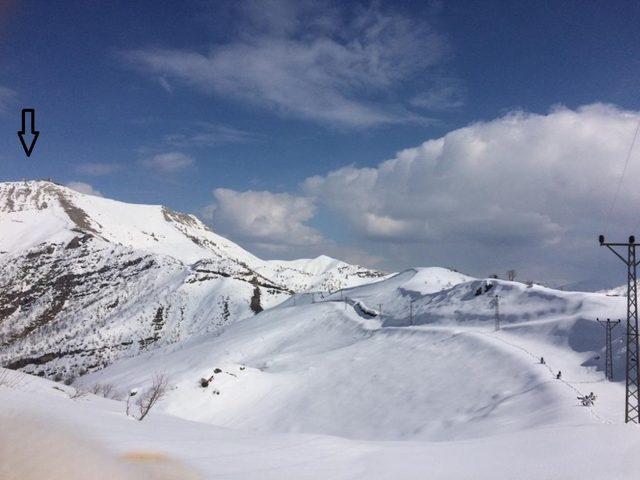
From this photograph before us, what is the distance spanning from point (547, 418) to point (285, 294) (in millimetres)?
178254

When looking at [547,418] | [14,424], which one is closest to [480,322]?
[547,418]

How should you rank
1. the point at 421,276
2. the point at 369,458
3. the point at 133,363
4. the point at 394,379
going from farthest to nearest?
the point at 421,276 → the point at 133,363 → the point at 394,379 → the point at 369,458

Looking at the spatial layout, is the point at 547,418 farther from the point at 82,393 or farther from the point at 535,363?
the point at 82,393

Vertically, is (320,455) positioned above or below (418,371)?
above

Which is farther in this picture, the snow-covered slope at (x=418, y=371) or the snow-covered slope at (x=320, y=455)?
the snow-covered slope at (x=418, y=371)

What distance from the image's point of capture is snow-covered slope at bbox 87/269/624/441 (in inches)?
1315

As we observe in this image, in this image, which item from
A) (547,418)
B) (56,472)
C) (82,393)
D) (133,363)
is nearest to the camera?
(56,472)

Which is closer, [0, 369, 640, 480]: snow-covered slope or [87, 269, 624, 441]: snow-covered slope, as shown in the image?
[0, 369, 640, 480]: snow-covered slope

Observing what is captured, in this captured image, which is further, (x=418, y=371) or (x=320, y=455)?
(x=418, y=371)

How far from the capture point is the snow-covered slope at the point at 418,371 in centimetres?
3341

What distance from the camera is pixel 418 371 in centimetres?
4931

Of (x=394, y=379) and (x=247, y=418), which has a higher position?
(x=394, y=379)

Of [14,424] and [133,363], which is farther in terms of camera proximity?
[133,363]

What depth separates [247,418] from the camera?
170 ft
